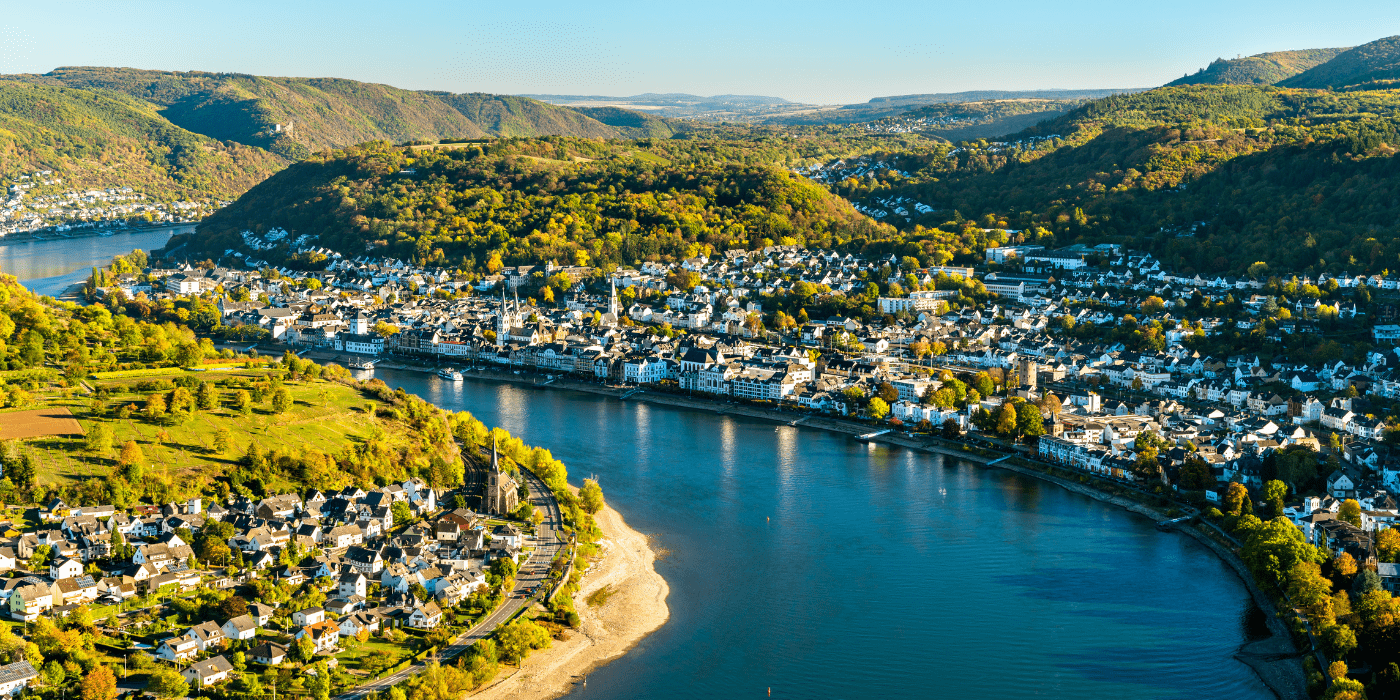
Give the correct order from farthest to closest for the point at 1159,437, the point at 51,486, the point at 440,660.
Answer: the point at 1159,437 < the point at 51,486 < the point at 440,660

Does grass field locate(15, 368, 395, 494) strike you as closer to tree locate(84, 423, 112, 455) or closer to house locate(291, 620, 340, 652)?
tree locate(84, 423, 112, 455)

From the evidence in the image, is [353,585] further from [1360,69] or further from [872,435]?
[1360,69]

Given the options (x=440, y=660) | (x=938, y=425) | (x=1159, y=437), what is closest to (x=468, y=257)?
(x=938, y=425)

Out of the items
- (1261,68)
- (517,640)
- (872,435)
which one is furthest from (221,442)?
(1261,68)

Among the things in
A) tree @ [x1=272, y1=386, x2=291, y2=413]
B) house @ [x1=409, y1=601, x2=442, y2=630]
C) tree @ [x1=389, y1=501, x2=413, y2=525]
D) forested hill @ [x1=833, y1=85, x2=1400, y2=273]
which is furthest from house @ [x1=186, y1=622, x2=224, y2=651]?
forested hill @ [x1=833, y1=85, x2=1400, y2=273]

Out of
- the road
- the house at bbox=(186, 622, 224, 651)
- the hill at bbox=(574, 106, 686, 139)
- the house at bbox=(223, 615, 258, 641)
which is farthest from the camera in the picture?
the hill at bbox=(574, 106, 686, 139)

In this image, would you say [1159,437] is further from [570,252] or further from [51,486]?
[570,252]
